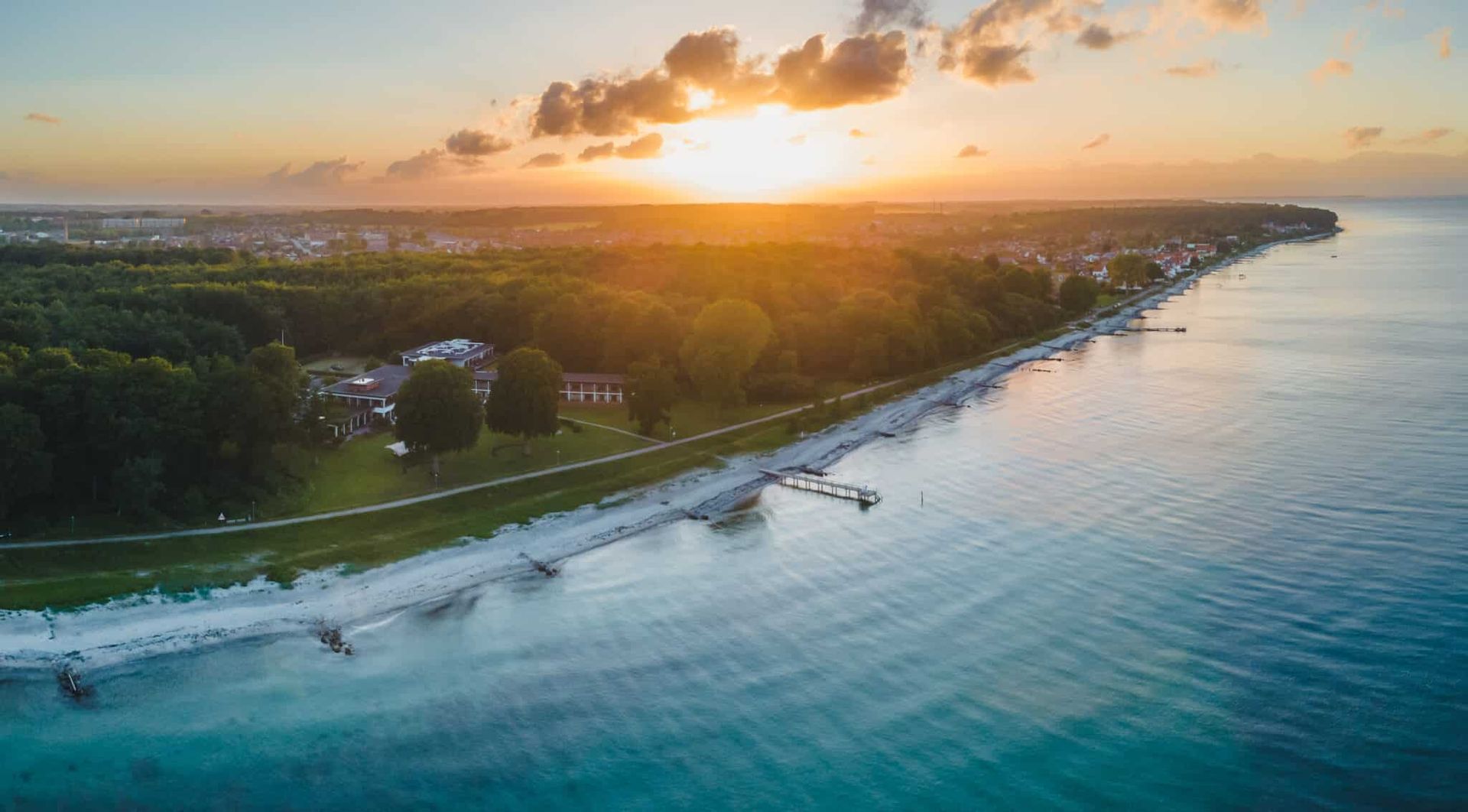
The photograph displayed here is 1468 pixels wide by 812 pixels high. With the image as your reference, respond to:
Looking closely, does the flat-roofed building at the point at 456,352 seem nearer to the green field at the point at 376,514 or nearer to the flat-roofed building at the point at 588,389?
the flat-roofed building at the point at 588,389

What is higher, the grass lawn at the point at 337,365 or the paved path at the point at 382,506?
the grass lawn at the point at 337,365

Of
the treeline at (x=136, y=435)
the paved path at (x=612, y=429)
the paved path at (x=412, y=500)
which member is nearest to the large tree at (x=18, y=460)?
the treeline at (x=136, y=435)

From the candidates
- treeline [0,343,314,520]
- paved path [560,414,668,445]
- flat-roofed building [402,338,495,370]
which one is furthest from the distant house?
treeline [0,343,314,520]

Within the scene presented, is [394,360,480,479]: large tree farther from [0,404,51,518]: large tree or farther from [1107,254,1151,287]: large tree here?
[1107,254,1151,287]: large tree

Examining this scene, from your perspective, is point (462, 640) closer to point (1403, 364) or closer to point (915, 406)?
point (915, 406)

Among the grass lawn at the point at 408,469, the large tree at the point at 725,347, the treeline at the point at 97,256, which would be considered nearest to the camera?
the grass lawn at the point at 408,469

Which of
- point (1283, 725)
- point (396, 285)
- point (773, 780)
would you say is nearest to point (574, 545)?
point (773, 780)
